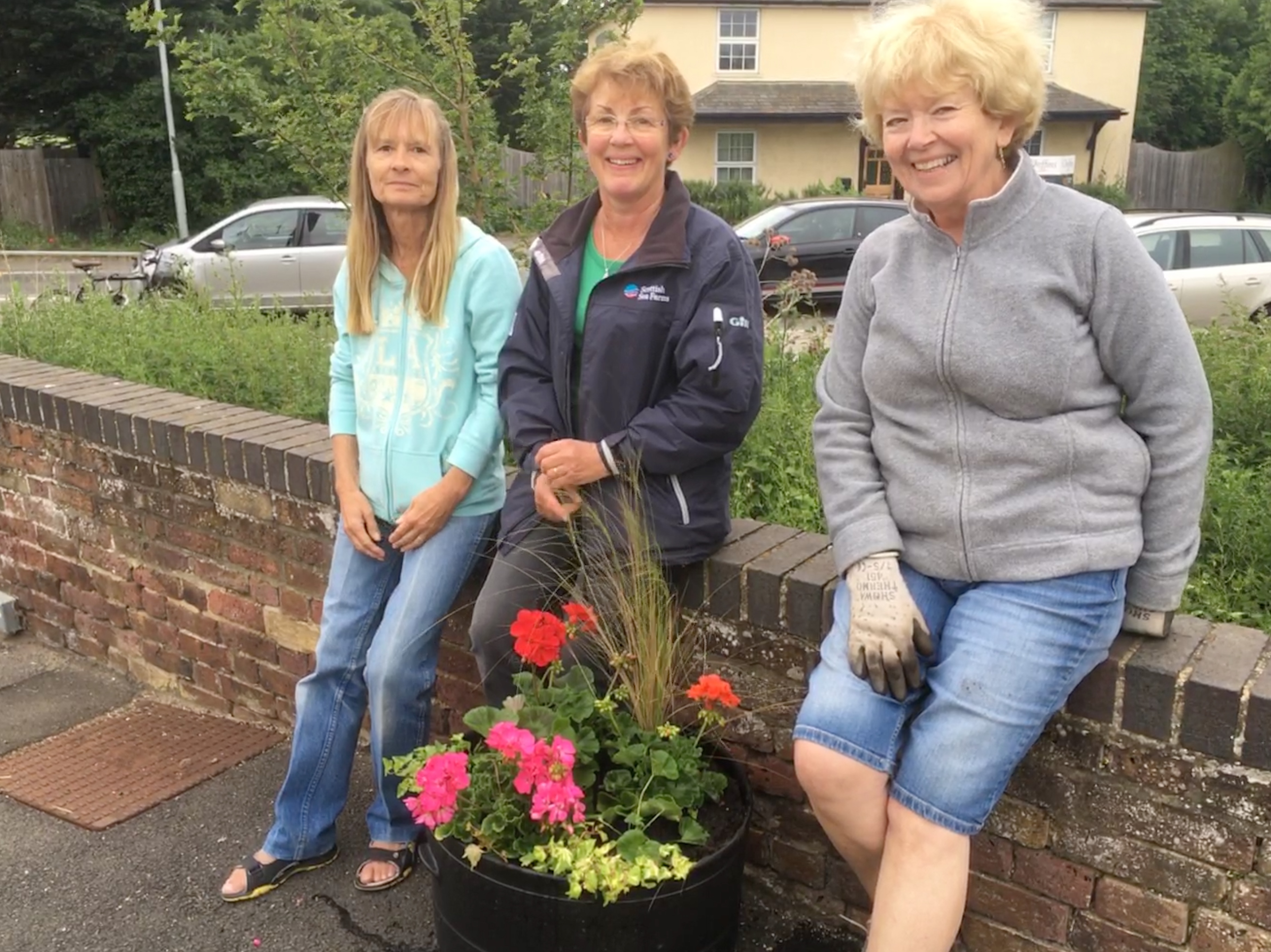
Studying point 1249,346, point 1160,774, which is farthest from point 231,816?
point 1249,346

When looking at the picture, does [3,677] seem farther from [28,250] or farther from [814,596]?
[28,250]

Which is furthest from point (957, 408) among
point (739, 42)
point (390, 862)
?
point (739, 42)

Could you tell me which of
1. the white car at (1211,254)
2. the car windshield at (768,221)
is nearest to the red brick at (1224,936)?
the white car at (1211,254)

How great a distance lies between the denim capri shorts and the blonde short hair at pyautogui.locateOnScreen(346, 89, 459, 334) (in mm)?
1414

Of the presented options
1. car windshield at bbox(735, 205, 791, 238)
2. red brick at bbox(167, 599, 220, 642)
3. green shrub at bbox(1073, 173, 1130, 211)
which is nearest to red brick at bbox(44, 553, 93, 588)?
red brick at bbox(167, 599, 220, 642)

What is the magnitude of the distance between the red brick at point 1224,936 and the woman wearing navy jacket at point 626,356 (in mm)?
1252

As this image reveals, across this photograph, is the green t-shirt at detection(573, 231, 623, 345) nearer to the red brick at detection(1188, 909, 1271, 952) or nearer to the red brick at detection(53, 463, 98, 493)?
the red brick at detection(1188, 909, 1271, 952)

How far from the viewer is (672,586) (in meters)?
2.68

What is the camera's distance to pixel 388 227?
2922 mm

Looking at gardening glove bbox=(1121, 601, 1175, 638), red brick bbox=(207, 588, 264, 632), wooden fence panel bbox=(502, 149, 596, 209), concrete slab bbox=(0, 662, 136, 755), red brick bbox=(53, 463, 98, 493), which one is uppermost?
wooden fence panel bbox=(502, 149, 596, 209)

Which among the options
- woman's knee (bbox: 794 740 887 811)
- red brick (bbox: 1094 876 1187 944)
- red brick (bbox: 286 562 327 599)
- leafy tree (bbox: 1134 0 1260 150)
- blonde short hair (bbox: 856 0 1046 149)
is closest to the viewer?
blonde short hair (bbox: 856 0 1046 149)

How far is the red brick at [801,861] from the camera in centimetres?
271

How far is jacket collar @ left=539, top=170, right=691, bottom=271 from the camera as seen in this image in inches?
95.7

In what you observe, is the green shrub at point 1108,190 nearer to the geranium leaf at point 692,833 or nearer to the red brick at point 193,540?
the red brick at point 193,540
